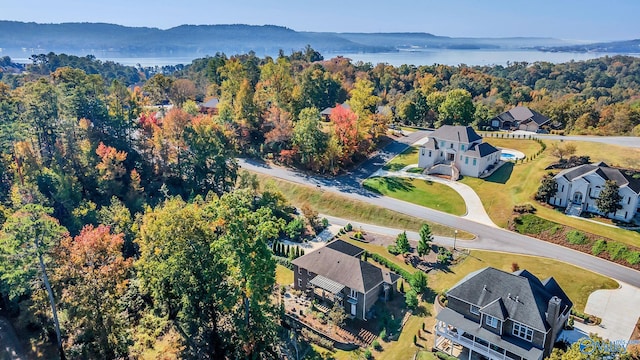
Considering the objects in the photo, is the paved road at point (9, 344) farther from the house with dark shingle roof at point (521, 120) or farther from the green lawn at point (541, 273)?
the house with dark shingle roof at point (521, 120)

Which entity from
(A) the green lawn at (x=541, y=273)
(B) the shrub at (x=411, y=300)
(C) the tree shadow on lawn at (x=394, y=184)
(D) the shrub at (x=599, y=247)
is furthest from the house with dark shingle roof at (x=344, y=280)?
(D) the shrub at (x=599, y=247)

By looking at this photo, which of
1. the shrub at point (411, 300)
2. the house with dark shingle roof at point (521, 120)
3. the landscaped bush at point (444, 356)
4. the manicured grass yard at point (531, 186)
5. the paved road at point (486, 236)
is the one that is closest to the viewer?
the landscaped bush at point (444, 356)

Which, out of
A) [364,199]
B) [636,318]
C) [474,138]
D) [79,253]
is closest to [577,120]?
[474,138]

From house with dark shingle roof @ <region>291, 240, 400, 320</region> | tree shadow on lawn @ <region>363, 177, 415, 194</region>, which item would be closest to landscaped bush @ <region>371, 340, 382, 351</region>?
house with dark shingle roof @ <region>291, 240, 400, 320</region>

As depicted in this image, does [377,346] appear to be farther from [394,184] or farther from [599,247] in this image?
[394,184]

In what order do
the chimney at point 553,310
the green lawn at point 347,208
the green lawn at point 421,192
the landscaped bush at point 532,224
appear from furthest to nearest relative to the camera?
the green lawn at point 421,192 → the green lawn at point 347,208 → the landscaped bush at point 532,224 → the chimney at point 553,310

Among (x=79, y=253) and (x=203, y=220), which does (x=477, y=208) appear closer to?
(x=203, y=220)
